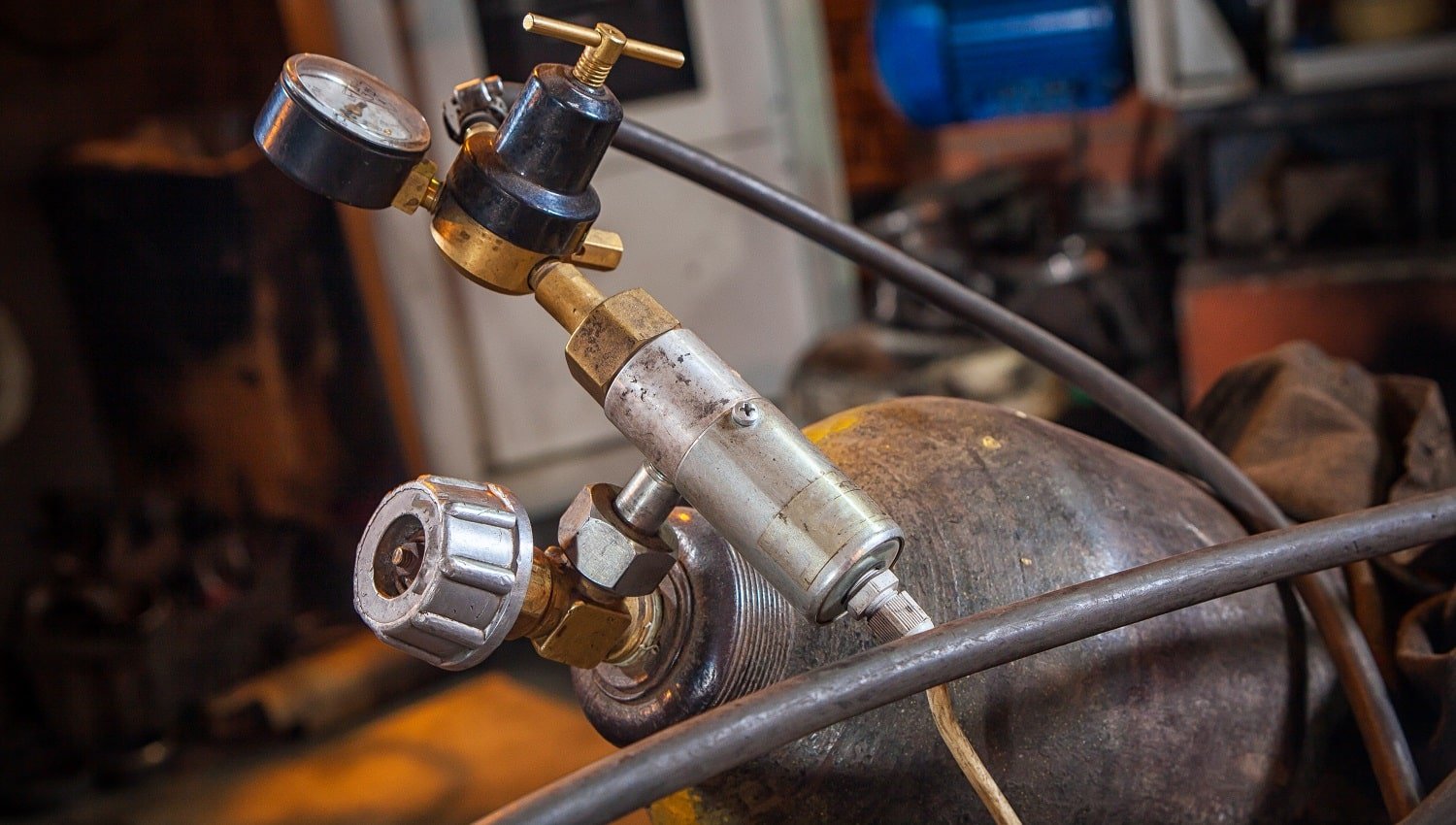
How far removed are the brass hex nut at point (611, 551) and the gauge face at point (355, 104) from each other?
0.61 feet

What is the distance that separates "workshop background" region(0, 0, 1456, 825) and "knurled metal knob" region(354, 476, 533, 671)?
1572 mm

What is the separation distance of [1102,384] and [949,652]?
39 centimetres

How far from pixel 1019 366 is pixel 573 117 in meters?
2.25

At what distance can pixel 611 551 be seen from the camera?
58cm

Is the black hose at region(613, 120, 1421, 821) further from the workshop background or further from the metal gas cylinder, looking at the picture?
the workshop background

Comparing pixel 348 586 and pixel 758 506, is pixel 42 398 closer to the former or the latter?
pixel 348 586

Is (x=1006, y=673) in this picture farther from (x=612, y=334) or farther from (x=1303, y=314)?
(x=1303, y=314)

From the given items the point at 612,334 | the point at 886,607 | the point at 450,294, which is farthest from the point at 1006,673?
the point at 450,294

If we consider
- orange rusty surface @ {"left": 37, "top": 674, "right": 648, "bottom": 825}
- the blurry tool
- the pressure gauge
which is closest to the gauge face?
the pressure gauge

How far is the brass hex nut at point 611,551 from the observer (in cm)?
58

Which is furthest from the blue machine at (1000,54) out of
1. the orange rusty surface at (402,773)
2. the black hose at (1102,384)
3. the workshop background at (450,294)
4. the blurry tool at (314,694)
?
the black hose at (1102,384)

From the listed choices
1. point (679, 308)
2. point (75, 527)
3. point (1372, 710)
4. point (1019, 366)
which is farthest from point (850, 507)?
point (679, 308)

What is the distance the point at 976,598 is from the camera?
24.7 inches

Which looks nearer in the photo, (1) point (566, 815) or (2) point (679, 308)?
(1) point (566, 815)
